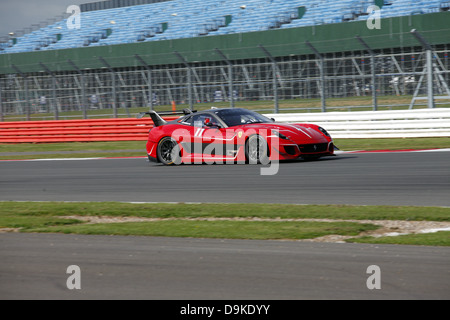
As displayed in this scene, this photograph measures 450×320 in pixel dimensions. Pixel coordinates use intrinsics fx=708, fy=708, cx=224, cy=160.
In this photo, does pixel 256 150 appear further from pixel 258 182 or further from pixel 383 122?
pixel 383 122

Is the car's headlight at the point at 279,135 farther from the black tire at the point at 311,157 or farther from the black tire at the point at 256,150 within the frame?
the black tire at the point at 311,157

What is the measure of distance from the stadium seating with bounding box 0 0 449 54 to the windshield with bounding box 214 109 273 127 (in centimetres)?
1964

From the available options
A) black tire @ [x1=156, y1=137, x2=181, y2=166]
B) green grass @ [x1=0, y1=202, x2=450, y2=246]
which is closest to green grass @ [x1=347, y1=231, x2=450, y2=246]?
green grass @ [x1=0, y1=202, x2=450, y2=246]

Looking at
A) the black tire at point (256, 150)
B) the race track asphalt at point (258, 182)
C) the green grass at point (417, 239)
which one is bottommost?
the green grass at point (417, 239)

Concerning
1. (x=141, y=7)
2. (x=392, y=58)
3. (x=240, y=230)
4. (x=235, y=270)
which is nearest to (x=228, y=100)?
(x=392, y=58)

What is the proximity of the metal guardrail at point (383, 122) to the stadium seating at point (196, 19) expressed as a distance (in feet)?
47.0

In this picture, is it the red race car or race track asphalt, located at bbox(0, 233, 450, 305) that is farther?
the red race car

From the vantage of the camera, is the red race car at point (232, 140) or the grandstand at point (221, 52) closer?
the red race car at point (232, 140)

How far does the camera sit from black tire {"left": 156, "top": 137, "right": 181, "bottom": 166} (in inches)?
554

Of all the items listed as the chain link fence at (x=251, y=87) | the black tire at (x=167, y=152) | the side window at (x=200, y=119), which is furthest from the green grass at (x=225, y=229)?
the chain link fence at (x=251, y=87)

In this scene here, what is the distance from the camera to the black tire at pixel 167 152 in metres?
14.1

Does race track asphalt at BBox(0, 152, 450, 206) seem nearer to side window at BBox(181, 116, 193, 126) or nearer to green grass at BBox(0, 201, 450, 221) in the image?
green grass at BBox(0, 201, 450, 221)

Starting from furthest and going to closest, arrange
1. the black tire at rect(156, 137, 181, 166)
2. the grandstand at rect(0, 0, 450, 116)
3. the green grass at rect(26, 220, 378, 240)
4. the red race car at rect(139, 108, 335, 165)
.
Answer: the grandstand at rect(0, 0, 450, 116), the black tire at rect(156, 137, 181, 166), the red race car at rect(139, 108, 335, 165), the green grass at rect(26, 220, 378, 240)

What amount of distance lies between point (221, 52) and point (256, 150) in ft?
35.3
